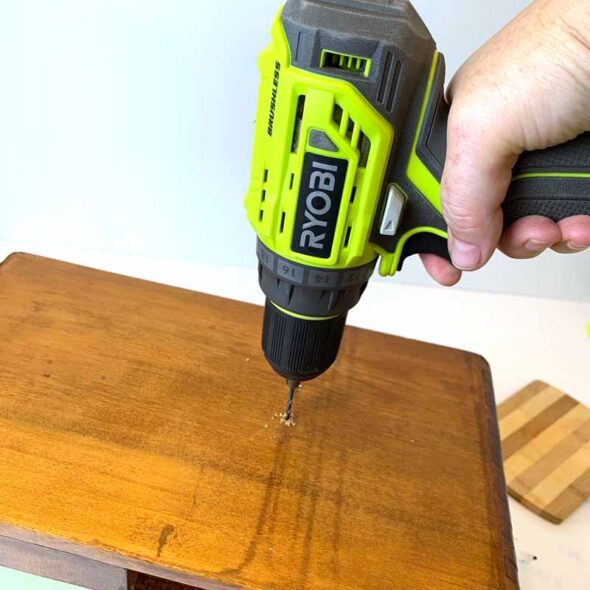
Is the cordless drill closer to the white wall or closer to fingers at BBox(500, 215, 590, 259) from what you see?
fingers at BBox(500, 215, 590, 259)

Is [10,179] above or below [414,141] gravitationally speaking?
below

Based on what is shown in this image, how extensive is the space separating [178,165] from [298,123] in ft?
2.46

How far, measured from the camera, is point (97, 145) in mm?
1253

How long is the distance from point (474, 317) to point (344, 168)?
902 millimetres

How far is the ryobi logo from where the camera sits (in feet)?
1.84

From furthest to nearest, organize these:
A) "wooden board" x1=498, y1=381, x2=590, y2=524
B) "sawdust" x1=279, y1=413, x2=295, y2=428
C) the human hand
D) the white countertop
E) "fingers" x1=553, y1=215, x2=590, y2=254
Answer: the white countertop → "wooden board" x1=498, y1=381, x2=590, y2=524 → "sawdust" x1=279, y1=413, x2=295, y2=428 → "fingers" x1=553, y1=215, x2=590, y2=254 → the human hand

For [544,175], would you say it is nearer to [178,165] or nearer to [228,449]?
[228,449]

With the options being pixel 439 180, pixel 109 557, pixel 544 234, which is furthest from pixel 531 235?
pixel 109 557

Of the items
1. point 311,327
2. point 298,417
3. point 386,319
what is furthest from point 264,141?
point 386,319

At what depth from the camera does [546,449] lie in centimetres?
107

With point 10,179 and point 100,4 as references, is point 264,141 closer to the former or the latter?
point 100,4

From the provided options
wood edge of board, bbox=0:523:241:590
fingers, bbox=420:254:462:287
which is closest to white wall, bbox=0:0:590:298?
fingers, bbox=420:254:462:287

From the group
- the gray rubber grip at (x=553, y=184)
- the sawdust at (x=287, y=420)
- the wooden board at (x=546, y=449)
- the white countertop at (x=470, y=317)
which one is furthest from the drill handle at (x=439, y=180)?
the white countertop at (x=470, y=317)

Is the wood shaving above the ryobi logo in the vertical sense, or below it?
below
